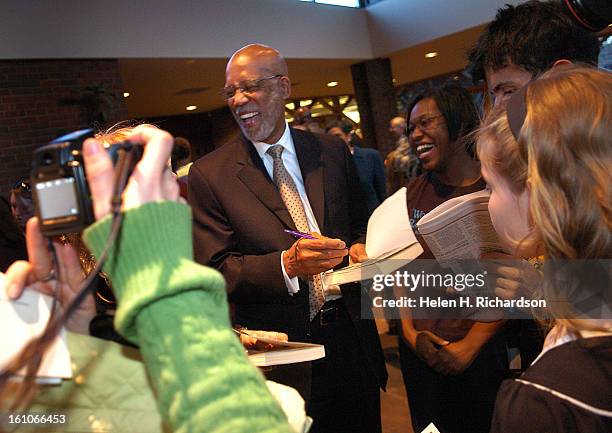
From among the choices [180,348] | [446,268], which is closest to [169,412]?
[180,348]

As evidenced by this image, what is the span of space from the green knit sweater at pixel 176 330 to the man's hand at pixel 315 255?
3.93ft

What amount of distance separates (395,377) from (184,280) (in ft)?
12.3

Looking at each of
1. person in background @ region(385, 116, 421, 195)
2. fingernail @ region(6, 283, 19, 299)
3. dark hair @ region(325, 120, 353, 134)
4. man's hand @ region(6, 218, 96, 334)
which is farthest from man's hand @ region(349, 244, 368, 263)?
dark hair @ region(325, 120, 353, 134)

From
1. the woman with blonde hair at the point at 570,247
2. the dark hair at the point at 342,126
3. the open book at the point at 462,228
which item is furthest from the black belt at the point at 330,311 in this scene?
the dark hair at the point at 342,126

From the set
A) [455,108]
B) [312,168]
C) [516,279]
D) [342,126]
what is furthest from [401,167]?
[516,279]

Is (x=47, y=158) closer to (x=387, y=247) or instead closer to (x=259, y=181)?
(x=387, y=247)

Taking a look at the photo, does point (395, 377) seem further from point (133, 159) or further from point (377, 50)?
point (377, 50)

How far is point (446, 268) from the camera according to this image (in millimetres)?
1883

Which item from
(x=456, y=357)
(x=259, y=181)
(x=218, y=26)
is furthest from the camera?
(x=218, y=26)

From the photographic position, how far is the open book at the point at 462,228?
164 cm

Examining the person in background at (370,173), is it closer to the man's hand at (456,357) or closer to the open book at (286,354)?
the man's hand at (456,357)

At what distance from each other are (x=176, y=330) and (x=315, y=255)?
1.25 metres

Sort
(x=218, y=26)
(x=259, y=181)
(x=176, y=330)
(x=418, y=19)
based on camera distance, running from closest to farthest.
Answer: (x=176, y=330)
(x=259, y=181)
(x=218, y=26)
(x=418, y=19)

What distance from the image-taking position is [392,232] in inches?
68.8
